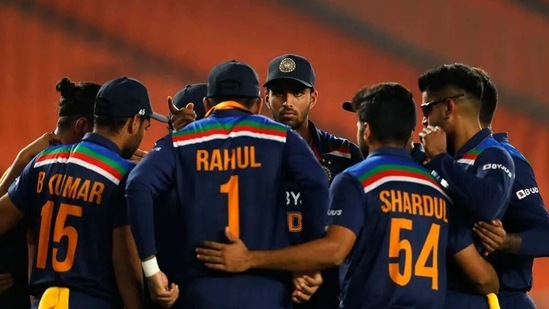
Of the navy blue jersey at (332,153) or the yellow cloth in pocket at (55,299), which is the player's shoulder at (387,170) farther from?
the yellow cloth in pocket at (55,299)

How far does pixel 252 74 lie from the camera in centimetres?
335

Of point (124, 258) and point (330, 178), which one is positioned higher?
point (330, 178)

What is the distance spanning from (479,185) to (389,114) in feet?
1.21

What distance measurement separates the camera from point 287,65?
4.22m

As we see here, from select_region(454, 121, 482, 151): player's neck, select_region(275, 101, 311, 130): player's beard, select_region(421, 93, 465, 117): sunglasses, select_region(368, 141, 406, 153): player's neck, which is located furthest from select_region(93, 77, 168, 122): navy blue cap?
select_region(454, 121, 482, 151): player's neck

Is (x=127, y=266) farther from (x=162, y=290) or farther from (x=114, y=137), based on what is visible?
(x=114, y=137)

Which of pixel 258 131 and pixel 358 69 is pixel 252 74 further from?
pixel 358 69

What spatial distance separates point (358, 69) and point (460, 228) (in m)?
3.56

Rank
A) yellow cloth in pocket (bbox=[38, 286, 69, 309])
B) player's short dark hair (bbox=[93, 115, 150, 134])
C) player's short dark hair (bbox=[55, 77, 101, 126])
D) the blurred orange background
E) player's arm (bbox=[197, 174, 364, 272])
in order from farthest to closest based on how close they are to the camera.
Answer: the blurred orange background < player's short dark hair (bbox=[55, 77, 101, 126]) < player's short dark hair (bbox=[93, 115, 150, 134]) < yellow cloth in pocket (bbox=[38, 286, 69, 309]) < player's arm (bbox=[197, 174, 364, 272])

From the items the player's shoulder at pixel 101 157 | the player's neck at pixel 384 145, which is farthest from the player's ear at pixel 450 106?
the player's shoulder at pixel 101 157

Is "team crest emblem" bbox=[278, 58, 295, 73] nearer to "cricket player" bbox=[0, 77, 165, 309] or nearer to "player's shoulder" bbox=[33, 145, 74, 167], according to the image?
"cricket player" bbox=[0, 77, 165, 309]

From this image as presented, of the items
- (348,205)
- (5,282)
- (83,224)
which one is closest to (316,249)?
(348,205)

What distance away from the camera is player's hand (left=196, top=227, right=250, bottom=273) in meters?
3.14

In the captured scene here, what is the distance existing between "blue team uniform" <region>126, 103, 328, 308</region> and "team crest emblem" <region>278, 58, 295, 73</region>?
1.01 m
